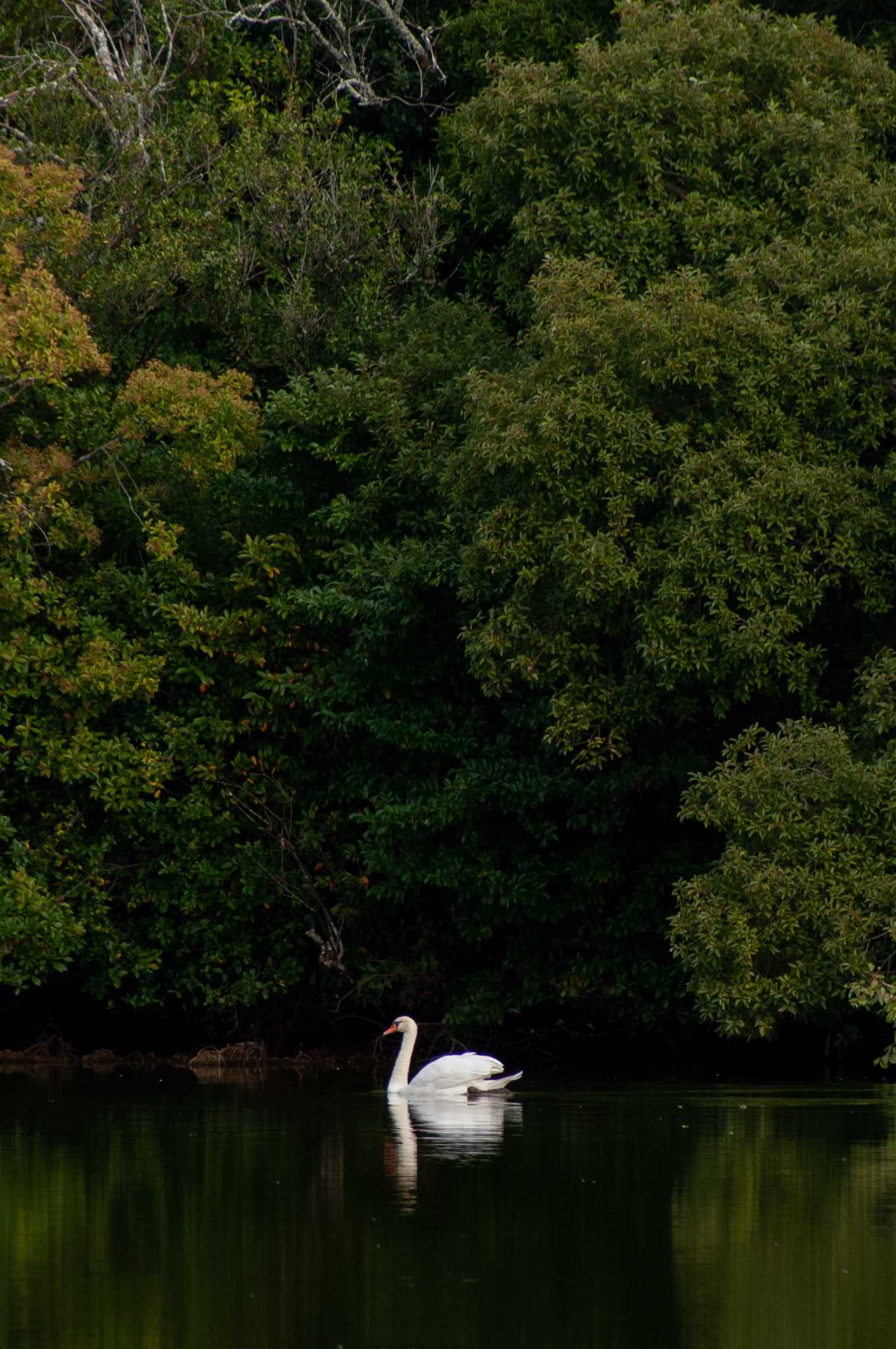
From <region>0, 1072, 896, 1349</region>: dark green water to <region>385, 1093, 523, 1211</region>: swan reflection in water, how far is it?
0.04 m

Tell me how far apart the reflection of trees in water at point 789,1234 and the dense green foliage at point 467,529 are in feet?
7.42

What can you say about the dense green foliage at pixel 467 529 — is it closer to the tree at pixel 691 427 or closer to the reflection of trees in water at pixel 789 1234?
the tree at pixel 691 427

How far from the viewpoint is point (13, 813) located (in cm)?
2395

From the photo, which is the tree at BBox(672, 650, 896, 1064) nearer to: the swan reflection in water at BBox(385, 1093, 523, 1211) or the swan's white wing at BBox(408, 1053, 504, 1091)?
the swan's white wing at BBox(408, 1053, 504, 1091)

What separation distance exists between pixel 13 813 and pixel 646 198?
397 inches

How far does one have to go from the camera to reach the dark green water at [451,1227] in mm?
8930

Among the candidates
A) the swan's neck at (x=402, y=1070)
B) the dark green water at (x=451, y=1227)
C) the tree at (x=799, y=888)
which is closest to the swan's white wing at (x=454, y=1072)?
the swan's neck at (x=402, y=1070)

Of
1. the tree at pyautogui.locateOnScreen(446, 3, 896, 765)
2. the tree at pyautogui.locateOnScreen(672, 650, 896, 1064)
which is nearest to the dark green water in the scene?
the tree at pyautogui.locateOnScreen(672, 650, 896, 1064)

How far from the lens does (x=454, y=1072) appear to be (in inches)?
726

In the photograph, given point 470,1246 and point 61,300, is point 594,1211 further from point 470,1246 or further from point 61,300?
point 61,300

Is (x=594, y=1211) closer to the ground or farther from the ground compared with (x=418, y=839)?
closer to the ground

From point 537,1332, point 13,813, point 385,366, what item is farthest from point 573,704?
point 537,1332

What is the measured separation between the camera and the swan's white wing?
18.4 m

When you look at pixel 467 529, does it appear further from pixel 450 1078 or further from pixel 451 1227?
pixel 451 1227
